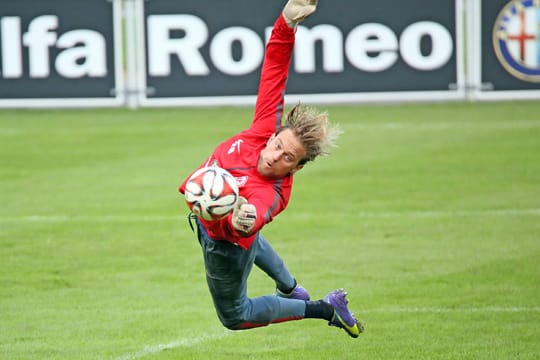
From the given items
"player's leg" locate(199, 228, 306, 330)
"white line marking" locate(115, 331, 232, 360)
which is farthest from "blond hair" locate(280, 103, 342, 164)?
"white line marking" locate(115, 331, 232, 360)

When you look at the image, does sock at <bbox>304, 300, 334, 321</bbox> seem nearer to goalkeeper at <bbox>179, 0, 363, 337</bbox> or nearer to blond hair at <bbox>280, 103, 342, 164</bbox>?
Result: goalkeeper at <bbox>179, 0, 363, 337</bbox>

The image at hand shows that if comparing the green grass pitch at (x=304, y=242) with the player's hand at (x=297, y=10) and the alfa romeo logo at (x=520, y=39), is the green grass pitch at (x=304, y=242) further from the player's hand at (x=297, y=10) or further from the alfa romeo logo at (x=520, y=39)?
the player's hand at (x=297, y=10)

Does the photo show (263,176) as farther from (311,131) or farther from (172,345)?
(172,345)

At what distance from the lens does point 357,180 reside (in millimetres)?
16516

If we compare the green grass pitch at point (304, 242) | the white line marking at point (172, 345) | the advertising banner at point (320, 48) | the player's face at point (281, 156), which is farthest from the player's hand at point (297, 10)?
the advertising banner at point (320, 48)

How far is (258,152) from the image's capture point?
748cm

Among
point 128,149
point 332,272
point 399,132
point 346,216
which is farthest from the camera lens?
point 399,132

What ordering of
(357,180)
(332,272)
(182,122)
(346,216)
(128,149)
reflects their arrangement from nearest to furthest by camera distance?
(332,272)
(346,216)
(357,180)
(128,149)
(182,122)

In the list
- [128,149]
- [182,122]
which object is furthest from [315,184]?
[182,122]

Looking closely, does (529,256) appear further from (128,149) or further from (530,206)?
(128,149)

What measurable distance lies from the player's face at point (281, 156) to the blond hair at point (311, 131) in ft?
0.14

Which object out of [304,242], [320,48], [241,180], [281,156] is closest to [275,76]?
[281,156]

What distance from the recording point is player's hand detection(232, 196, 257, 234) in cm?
682

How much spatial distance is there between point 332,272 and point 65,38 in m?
13.5
